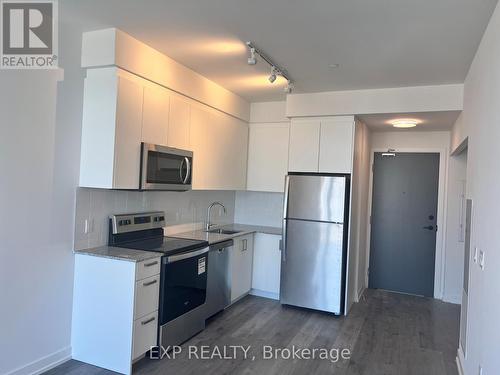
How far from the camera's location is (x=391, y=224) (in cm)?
544

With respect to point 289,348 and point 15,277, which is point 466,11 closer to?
point 289,348

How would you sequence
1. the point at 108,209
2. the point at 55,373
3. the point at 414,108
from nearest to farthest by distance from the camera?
the point at 55,373, the point at 108,209, the point at 414,108

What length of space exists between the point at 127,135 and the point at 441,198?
4335 mm

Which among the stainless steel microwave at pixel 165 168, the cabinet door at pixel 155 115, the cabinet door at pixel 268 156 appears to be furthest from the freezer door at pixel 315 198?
the cabinet door at pixel 155 115

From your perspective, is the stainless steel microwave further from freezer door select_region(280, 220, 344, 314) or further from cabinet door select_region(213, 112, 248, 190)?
freezer door select_region(280, 220, 344, 314)

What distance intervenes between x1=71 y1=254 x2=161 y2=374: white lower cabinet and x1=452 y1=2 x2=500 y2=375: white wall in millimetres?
2300

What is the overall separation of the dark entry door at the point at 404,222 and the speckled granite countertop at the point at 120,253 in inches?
146

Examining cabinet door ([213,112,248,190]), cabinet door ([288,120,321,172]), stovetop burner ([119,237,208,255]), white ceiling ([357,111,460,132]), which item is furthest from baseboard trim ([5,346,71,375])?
white ceiling ([357,111,460,132])

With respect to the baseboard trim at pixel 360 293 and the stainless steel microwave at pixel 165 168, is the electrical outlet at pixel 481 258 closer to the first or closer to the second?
the stainless steel microwave at pixel 165 168

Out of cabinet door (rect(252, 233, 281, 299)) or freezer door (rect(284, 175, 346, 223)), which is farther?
cabinet door (rect(252, 233, 281, 299))

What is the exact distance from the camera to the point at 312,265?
4.36 m

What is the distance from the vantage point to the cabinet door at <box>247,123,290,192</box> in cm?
493

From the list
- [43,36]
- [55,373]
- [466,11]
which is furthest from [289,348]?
[43,36]

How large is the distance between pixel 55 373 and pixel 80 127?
1910mm
